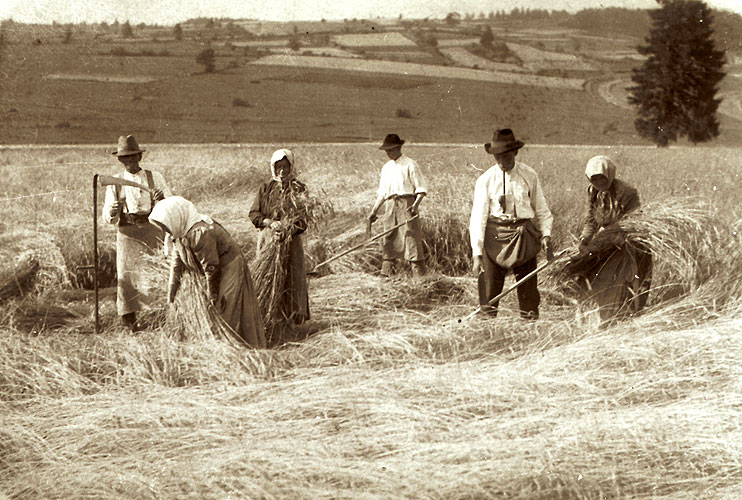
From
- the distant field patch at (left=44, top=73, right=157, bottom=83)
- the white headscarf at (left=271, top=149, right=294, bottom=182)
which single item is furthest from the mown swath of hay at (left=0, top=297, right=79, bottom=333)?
the distant field patch at (left=44, top=73, right=157, bottom=83)

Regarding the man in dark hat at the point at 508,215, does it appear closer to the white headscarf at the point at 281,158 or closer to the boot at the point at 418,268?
the white headscarf at the point at 281,158

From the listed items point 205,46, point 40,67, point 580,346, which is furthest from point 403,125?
point 580,346

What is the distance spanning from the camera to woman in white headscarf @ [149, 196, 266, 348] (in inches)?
174

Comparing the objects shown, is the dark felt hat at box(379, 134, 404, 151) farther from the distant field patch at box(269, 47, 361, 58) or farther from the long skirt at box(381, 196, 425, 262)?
the distant field patch at box(269, 47, 361, 58)

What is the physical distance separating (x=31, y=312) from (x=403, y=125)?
15.3m

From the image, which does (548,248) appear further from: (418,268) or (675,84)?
(675,84)

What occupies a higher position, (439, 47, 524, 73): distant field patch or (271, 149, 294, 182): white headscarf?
(439, 47, 524, 73): distant field patch

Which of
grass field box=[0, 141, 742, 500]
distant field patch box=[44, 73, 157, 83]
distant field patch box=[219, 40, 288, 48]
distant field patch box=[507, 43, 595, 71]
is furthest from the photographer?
distant field patch box=[507, 43, 595, 71]

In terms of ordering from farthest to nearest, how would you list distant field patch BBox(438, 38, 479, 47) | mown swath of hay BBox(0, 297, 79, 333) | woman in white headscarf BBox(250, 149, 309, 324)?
distant field patch BBox(438, 38, 479, 47) < mown swath of hay BBox(0, 297, 79, 333) < woman in white headscarf BBox(250, 149, 309, 324)

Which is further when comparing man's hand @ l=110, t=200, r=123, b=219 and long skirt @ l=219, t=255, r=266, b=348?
man's hand @ l=110, t=200, r=123, b=219

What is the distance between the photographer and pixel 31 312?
5992mm

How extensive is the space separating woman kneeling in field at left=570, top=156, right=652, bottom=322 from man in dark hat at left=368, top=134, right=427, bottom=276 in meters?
2.53

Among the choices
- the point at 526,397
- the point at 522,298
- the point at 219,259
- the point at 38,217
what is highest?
the point at 38,217

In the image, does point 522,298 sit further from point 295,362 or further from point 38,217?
point 38,217
